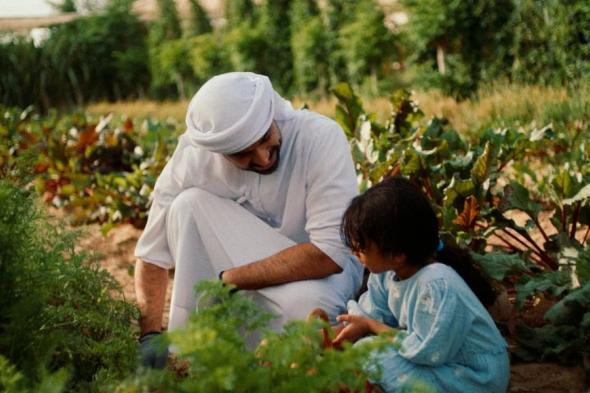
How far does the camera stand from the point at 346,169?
3.05 meters

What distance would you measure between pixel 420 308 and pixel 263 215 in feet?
3.09

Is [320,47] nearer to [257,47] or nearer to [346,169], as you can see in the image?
[257,47]

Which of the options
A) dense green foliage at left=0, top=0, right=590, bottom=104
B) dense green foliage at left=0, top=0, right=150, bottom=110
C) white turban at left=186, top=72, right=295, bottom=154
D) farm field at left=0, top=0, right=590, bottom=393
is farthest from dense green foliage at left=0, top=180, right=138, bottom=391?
dense green foliage at left=0, top=0, right=150, bottom=110

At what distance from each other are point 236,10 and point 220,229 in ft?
48.2

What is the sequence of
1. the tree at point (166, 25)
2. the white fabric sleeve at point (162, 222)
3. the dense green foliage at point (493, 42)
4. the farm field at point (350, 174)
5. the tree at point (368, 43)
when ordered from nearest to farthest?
the farm field at point (350, 174) < the white fabric sleeve at point (162, 222) < the dense green foliage at point (493, 42) < the tree at point (368, 43) < the tree at point (166, 25)

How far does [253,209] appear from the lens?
3295 mm

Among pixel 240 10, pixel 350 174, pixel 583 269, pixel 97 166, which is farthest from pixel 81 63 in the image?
pixel 583 269

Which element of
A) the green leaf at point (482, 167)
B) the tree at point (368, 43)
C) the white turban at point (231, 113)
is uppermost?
the white turban at point (231, 113)

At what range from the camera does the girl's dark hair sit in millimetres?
2543

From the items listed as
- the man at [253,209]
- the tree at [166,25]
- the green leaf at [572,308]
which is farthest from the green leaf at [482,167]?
the tree at [166,25]

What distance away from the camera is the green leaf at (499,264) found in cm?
311

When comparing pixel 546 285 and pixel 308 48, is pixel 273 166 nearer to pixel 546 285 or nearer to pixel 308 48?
pixel 546 285

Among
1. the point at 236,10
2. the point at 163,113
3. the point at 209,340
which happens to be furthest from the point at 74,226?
the point at 236,10

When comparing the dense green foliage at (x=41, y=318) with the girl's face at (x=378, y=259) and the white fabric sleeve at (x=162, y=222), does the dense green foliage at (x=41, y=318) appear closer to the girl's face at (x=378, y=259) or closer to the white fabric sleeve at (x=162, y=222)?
the white fabric sleeve at (x=162, y=222)
